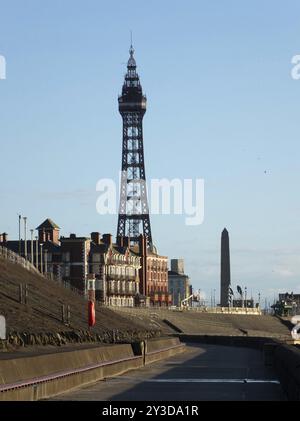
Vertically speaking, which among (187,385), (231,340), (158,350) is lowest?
(231,340)

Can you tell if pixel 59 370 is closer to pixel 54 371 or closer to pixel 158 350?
pixel 54 371

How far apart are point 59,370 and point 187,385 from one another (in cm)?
644

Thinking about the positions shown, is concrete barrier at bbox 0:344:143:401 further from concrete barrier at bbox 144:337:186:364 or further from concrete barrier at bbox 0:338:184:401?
concrete barrier at bbox 144:337:186:364

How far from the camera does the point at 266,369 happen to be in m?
69.4

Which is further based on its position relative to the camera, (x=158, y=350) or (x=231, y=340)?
(x=231, y=340)

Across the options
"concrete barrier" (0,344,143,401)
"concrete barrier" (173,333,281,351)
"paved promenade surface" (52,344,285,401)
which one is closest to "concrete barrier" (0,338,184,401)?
"concrete barrier" (0,344,143,401)

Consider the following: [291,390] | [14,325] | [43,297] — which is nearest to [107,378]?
[291,390]

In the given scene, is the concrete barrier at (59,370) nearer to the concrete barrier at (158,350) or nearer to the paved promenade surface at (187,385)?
the paved promenade surface at (187,385)

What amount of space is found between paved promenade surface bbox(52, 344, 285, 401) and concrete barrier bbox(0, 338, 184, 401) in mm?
506

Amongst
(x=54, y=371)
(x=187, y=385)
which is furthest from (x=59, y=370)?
(x=187, y=385)

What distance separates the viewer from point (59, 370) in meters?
44.8

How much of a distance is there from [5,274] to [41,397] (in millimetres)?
67822
